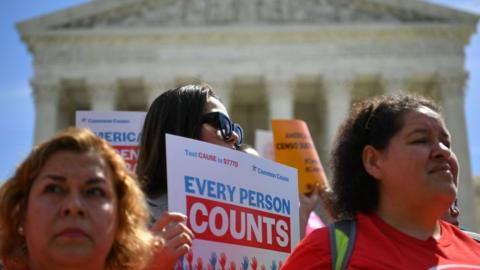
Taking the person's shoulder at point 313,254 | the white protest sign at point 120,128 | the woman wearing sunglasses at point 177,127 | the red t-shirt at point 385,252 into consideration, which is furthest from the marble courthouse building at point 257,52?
the person's shoulder at point 313,254

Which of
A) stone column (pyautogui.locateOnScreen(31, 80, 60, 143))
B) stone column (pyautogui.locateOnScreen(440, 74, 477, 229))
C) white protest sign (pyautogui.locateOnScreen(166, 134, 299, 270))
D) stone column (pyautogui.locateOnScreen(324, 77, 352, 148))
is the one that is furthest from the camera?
stone column (pyautogui.locateOnScreen(31, 80, 60, 143))

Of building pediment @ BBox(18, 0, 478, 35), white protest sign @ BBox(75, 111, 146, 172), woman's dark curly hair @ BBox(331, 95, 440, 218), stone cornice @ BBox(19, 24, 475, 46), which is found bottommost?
woman's dark curly hair @ BBox(331, 95, 440, 218)

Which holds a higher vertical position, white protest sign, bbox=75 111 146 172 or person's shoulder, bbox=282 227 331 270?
white protest sign, bbox=75 111 146 172

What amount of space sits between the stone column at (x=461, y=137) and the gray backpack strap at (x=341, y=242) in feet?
114

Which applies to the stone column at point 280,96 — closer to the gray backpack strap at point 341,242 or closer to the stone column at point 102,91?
the stone column at point 102,91

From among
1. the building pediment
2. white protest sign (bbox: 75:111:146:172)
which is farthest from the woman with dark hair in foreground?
the building pediment

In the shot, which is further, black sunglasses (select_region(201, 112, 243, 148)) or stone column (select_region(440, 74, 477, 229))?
stone column (select_region(440, 74, 477, 229))

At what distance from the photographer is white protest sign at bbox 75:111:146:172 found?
8.22 m

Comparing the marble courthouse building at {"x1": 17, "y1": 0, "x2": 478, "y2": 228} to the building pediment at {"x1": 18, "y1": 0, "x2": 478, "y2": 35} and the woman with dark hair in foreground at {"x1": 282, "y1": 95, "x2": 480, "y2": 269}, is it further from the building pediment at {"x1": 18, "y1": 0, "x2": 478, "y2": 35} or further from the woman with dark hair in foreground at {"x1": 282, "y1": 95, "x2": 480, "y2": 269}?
the woman with dark hair in foreground at {"x1": 282, "y1": 95, "x2": 480, "y2": 269}

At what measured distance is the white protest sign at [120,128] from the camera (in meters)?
8.22

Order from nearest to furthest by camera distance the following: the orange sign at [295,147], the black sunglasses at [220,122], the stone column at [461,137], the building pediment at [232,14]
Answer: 1. the black sunglasses at [220,122]
2. the orange sign at [295,147]
3. the stone column at [461,137]
4. the building pediment at [232,14]

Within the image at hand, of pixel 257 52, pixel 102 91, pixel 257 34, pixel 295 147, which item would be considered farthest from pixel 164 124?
pixel 257 34

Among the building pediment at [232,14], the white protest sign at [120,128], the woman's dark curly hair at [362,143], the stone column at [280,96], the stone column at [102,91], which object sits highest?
the building pediment at [232,14]

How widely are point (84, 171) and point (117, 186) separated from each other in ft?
0.86
